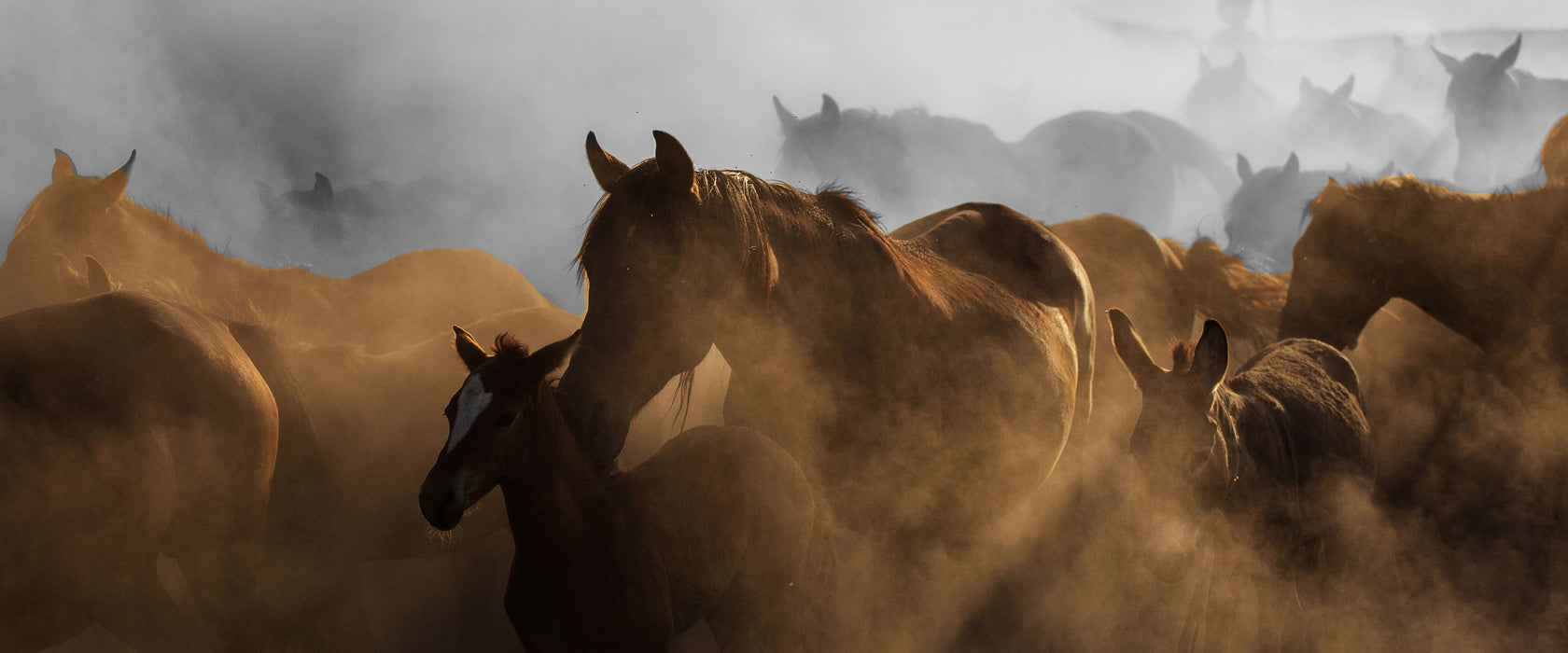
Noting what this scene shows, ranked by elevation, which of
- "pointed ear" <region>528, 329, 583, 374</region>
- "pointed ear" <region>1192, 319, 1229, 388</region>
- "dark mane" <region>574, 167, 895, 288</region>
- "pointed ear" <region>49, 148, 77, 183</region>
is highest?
"pointed ear" <region>49, 148, 77, 183</region>

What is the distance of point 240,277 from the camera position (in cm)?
155

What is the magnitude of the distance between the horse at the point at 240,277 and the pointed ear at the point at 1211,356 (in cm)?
144

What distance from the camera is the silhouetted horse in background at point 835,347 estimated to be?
2.61ft

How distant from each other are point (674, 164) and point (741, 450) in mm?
401

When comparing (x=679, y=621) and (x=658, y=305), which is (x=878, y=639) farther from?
(x=658, y=305)

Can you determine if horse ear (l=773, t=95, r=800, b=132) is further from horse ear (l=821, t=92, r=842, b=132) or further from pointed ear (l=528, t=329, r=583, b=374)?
pointed ear (l=528, t=329, r=583, b=374)

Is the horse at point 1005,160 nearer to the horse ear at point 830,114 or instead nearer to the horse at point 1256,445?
the horse ear at point 830,114

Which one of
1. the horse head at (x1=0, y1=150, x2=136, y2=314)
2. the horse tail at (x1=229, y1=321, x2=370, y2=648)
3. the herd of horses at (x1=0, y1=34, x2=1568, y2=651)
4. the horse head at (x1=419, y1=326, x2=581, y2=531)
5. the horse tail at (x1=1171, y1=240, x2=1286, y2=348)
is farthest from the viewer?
the horse tail at (x1=1171, y1=240, x2=1286, y2=348)

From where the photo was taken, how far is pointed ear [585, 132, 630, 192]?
0.92 metres

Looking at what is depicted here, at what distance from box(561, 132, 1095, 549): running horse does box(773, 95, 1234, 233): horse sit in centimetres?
62

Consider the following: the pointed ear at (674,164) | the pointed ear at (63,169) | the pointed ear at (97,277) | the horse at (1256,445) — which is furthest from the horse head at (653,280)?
the pointed ear at (63,169)

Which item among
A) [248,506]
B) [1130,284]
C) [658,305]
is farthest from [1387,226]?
[248,506]

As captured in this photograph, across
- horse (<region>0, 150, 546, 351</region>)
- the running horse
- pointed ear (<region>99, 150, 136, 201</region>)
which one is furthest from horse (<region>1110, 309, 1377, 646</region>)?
pointed ear (<region>99, 150, 136, 201</region>)

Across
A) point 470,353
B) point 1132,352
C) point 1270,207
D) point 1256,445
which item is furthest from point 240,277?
point 1270,207
